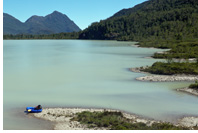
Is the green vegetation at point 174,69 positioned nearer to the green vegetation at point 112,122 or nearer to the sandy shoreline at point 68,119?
the sandy shoreline at point 68,119

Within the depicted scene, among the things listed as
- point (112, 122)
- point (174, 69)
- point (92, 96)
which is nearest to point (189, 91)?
point (92, 96)

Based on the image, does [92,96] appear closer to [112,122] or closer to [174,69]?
[112,122]

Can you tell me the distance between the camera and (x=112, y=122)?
1795 cm

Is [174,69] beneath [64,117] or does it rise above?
above

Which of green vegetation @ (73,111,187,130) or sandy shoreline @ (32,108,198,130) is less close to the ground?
green vegetation @ (73,111,187,130)

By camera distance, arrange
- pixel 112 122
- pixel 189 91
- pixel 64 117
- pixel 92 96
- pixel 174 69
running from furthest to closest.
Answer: pixel 174 69 → pixel 189 91 → pixel 92 96 → pixel 64 117 → pixel 112 122

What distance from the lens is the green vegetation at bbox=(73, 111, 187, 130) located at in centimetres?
1675

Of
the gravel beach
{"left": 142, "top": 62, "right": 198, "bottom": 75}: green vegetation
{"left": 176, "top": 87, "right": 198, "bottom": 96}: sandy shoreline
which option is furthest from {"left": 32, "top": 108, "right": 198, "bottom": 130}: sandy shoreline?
{"left": 142, "top": 62, "right": 198, "bottom": 75}: green vegetation

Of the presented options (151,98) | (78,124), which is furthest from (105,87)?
(78,124)

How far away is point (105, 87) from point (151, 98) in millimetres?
6919

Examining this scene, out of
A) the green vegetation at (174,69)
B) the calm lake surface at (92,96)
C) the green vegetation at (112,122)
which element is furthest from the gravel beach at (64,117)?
the green vegetation at (174,69)

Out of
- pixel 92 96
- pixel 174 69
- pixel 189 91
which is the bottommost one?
pixel 92 96

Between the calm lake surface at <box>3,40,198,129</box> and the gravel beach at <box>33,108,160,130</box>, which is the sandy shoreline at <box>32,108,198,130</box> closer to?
the gravel beach at <box>33,108,160,130</box>

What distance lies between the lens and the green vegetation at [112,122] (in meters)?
16.8
